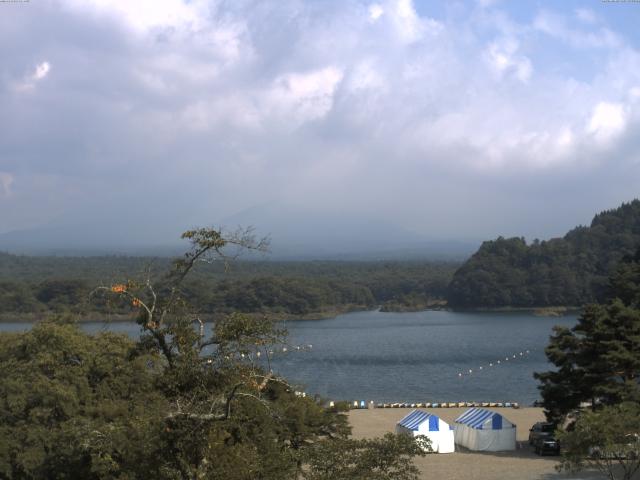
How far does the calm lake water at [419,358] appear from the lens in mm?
30344

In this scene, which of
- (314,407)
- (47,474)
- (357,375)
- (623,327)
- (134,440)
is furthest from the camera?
(357,375)

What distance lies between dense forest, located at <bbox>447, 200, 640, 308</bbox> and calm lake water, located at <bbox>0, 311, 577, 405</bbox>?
627 cm

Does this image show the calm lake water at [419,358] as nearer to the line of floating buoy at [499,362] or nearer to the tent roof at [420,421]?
the line of floating buoy at [499,362]

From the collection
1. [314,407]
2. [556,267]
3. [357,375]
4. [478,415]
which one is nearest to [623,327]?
[478,415]

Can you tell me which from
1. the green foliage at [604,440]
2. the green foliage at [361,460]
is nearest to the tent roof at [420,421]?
the green foliage at [604,440]

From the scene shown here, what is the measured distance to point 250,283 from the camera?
6519 cm

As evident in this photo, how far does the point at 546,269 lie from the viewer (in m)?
73.2

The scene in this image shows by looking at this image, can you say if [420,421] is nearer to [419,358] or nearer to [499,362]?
[499,362]

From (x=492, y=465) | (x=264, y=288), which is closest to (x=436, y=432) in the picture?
(x=492, y=465)

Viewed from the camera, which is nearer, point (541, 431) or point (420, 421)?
point (541, 431)

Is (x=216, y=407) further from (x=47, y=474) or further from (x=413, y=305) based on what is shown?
(x=413, y=305)

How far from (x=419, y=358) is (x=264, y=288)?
85.2 feet

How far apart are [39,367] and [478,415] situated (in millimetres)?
9007

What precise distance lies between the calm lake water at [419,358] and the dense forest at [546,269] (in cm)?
627
